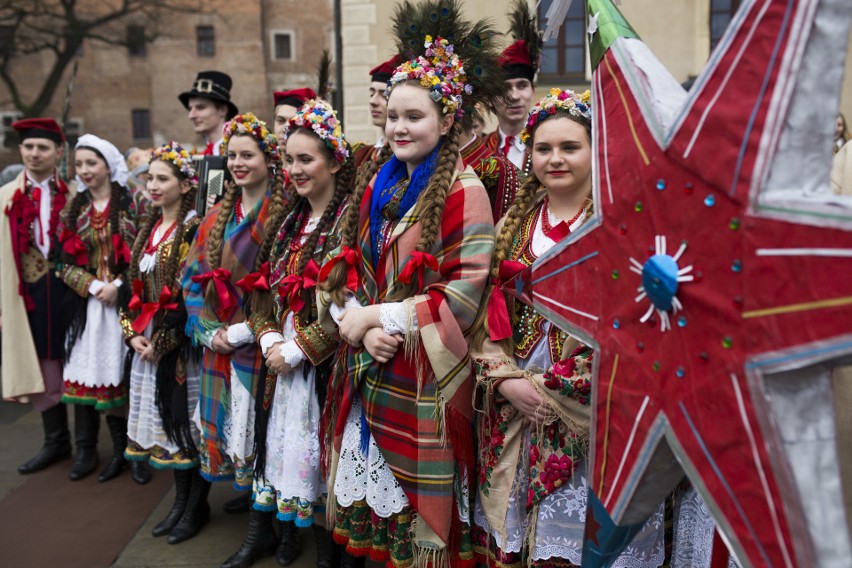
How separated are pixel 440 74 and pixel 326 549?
2.10 meters

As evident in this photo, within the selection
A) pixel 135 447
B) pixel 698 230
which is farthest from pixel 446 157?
pixel 135 447

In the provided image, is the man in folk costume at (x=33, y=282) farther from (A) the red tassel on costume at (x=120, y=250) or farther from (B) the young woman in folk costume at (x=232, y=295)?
(B) the young woman in folk costume at (x=232, y=295)

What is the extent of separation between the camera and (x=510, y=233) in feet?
8.11

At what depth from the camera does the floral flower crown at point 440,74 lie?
98.5 inches

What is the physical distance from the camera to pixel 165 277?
3.64 m

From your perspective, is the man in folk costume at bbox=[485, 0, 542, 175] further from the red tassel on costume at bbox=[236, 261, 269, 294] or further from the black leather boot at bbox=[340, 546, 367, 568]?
the black leather boot at bbox=[340, 546, 367, 568]

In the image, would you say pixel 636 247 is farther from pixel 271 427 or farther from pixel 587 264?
pixel 271 427

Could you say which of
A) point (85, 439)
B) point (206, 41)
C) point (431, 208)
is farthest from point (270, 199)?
point (206, 41)

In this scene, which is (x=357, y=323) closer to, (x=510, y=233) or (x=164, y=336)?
(x=510, y=233)

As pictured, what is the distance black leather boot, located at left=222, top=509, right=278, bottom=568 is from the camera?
127 inches

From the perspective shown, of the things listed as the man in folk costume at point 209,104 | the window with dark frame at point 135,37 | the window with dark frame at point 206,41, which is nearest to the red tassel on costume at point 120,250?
the man in folk costume at point 209,104

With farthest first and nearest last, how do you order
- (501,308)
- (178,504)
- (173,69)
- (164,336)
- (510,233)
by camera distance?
(173,69), (178,504), (164,336), (510,233), (501,308)

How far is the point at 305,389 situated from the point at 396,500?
0.70 meters

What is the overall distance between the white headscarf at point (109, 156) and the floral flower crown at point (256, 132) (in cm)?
121
